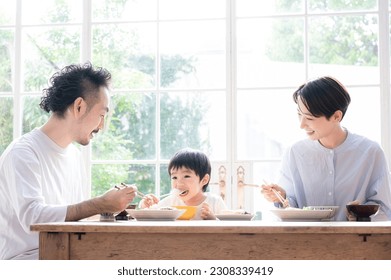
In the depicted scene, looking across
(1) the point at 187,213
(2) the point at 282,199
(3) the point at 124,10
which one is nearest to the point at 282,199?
(2) the point at 282,199

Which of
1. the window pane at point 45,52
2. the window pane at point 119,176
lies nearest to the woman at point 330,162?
the window pane at point 119,176

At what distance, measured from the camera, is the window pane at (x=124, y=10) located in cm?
462

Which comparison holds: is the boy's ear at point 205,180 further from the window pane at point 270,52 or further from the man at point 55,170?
the window pane at point 270,52

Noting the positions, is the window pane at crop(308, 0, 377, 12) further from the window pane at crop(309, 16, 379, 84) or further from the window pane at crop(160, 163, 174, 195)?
the window pane at crop(160, 163, 174, 195)

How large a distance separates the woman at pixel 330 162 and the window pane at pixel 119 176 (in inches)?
57.6

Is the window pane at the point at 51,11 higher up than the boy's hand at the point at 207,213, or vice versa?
the window pane at the point at 51,11

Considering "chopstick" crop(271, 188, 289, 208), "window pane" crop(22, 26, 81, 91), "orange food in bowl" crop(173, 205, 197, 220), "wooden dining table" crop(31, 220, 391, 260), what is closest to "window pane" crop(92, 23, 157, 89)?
"window pane" crop(22, 26, 81, 91)

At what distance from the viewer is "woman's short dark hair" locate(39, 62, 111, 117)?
3.01 m

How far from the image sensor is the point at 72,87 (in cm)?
304

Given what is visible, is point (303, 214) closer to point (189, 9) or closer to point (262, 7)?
point (262, 7)

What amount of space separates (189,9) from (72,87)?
5.73 feet

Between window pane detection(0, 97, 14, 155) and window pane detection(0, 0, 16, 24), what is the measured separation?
0.52m
